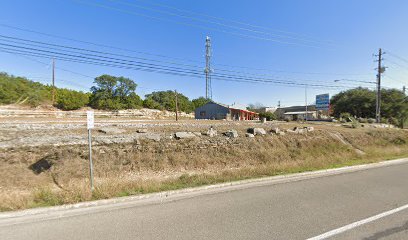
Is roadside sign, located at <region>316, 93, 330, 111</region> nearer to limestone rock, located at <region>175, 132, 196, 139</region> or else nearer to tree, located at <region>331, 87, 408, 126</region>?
tree, located at <region>331, 87, 408, 126</region>

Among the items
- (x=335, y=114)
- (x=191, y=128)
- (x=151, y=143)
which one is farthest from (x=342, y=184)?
(x=335, y=114)

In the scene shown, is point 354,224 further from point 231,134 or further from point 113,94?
point 113,94

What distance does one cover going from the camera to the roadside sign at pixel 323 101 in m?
42.2

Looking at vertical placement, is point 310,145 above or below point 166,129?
below

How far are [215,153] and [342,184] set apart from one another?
6835 millimetres

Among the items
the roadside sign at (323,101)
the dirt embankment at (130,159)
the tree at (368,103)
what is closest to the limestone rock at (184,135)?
the dirt embankment at (130,159)

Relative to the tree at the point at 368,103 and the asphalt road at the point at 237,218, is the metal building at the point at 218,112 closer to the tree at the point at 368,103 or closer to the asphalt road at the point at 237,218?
the tree at the point at 368,103

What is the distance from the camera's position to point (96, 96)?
256 ft

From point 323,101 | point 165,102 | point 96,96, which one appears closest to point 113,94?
point 96,96

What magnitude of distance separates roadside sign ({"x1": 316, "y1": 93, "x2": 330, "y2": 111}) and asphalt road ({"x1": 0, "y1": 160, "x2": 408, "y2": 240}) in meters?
39.6

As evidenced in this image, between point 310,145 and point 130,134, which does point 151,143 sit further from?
point 310,145

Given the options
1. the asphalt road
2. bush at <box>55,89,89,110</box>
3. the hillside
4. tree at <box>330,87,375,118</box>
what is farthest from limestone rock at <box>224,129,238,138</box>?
bush at <box>55,89,89,110</box>

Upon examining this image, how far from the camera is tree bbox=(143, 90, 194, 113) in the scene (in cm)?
8477

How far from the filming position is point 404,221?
4.62m
